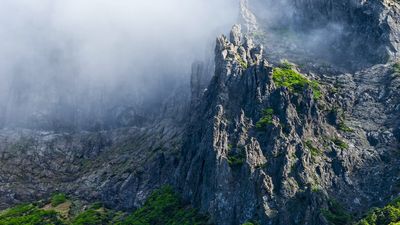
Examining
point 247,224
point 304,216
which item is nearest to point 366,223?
point 304,216

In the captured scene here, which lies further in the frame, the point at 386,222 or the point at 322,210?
the point at 322,210

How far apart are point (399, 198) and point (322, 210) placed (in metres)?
22.2

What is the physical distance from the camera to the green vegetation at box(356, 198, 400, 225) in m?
185

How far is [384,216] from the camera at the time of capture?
18825cm

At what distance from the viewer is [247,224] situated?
196750mm

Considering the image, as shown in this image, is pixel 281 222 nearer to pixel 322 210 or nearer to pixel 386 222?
pixel 322 210

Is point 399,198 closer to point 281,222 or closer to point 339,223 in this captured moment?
point 339,223

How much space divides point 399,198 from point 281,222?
113 feet

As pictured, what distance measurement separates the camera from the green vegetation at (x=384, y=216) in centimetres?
18512

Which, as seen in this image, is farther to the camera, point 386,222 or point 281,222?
point 281,222

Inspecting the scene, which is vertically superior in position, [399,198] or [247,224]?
[399,198]

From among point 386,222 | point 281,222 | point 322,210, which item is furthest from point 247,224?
point 386,222

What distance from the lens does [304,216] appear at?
649 feet

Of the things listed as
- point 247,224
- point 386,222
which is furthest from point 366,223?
point 247,224
